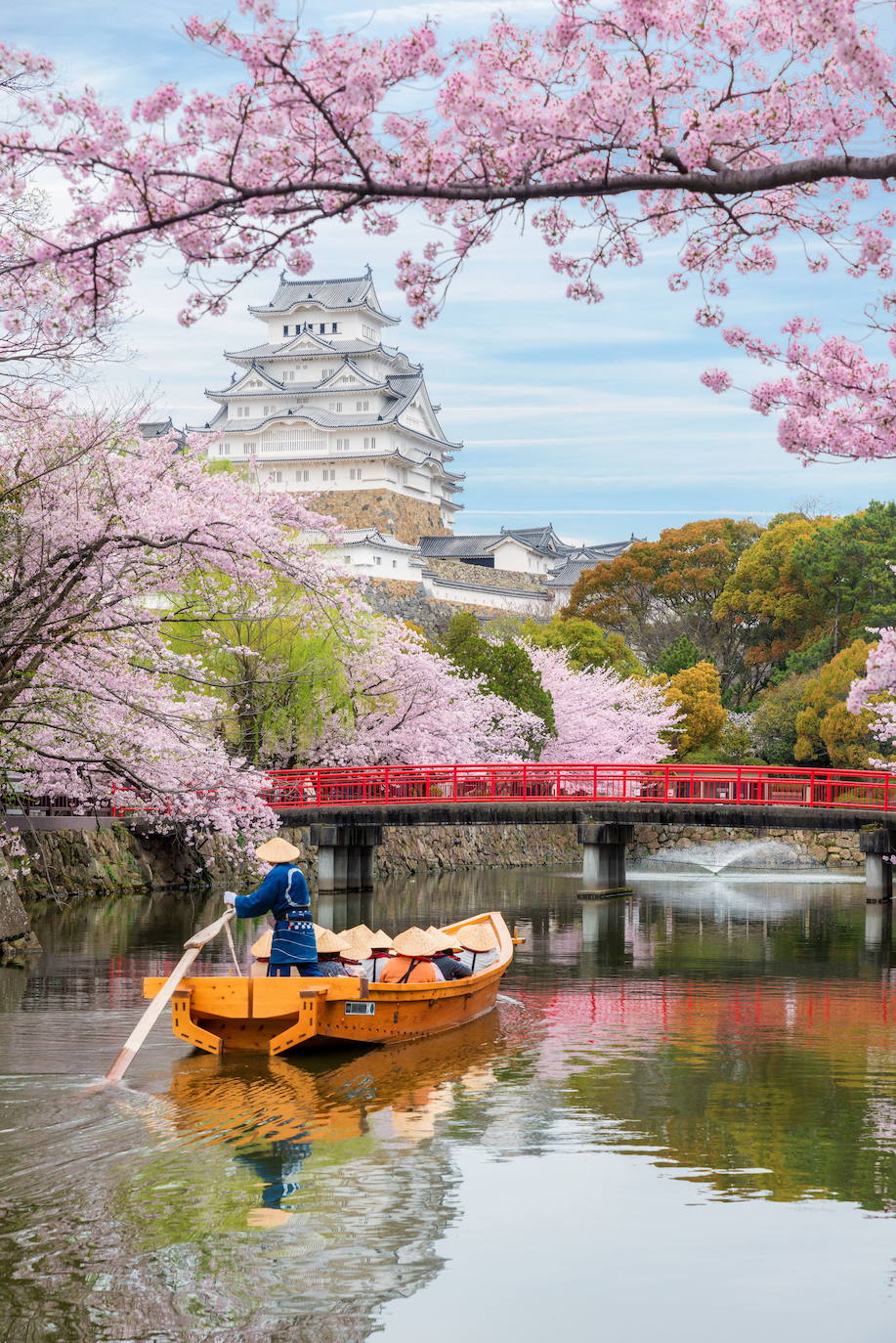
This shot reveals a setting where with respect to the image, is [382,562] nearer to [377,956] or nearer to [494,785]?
[494,785]

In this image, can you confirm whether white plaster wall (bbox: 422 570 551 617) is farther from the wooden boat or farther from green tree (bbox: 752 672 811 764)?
the wooden boat

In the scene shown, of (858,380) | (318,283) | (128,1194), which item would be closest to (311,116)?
(858,380)

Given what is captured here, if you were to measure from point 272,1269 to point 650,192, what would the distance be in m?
5.58

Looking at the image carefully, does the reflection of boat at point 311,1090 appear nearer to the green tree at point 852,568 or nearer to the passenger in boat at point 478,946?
the passenger in boat at point 478,946

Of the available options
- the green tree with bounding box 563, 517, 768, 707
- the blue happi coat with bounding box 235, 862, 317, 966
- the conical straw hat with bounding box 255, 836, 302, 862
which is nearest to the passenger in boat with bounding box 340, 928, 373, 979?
the blue happi coat with bounding box 235, 862, 317, 966

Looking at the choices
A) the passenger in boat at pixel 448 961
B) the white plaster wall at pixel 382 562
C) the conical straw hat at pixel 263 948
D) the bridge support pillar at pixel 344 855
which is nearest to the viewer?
the conical straw hat at pixel 263 948

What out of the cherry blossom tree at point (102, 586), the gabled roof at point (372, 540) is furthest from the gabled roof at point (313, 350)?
the cherry blossom tree at point (102, 586)

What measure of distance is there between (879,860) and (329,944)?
18.1m

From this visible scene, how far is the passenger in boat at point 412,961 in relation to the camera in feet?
42.3

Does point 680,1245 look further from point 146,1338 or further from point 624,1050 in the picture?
point 624,1050

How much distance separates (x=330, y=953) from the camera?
13.0m

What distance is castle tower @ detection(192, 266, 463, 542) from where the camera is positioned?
66.6 metres

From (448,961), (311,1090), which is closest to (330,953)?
(448,961)

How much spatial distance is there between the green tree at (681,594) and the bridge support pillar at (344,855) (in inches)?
967
